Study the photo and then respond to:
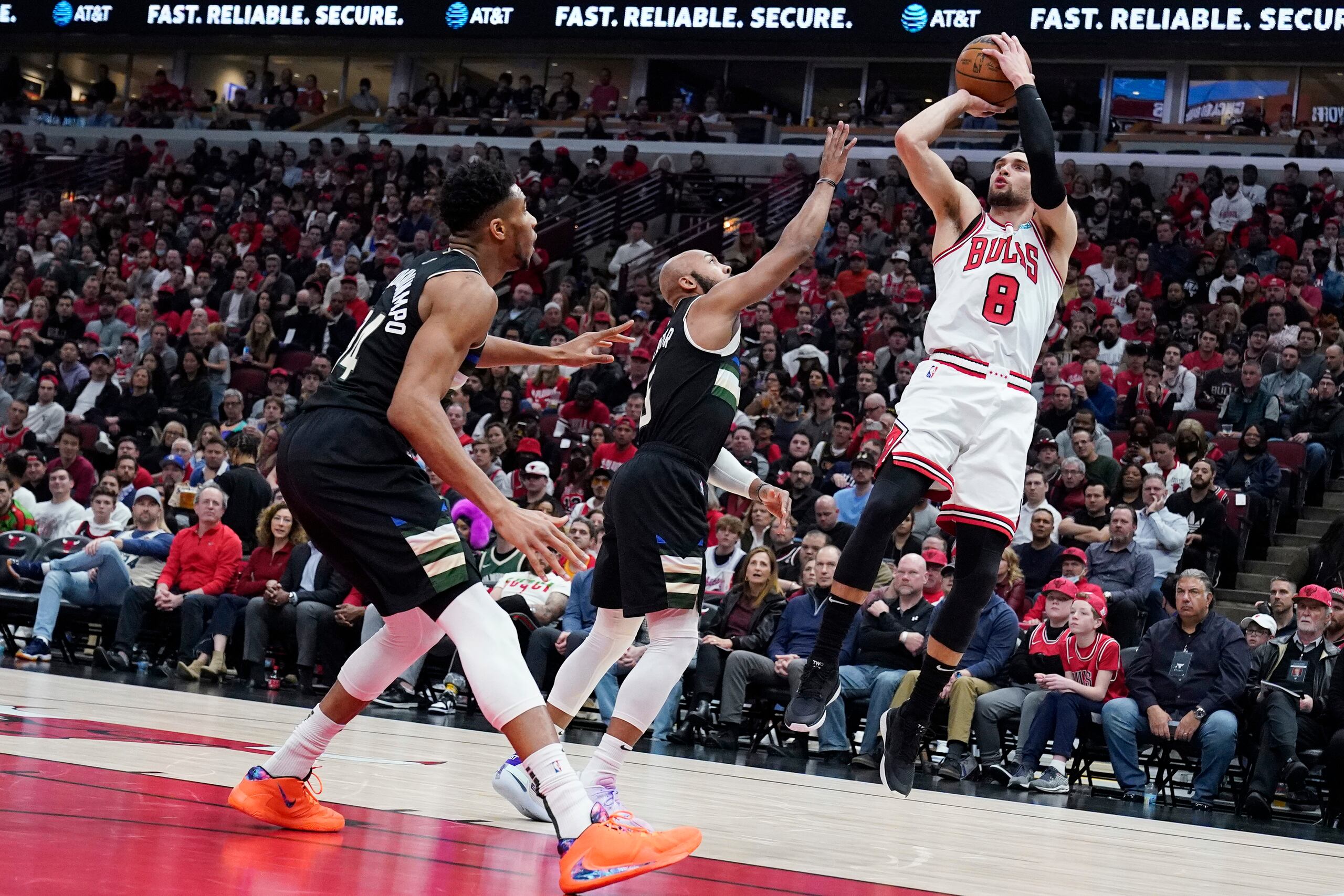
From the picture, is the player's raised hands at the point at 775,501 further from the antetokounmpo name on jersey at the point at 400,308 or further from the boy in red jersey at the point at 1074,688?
the boy in red jersey at the point at 1074,688

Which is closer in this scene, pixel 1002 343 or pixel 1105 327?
pixel 1002 343

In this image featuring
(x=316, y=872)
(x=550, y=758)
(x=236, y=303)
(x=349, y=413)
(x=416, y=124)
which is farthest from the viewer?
(x=416, y=124)

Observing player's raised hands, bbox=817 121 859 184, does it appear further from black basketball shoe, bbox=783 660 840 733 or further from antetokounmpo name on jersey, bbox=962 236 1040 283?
black basketball shoe, bbox=783 660 840 733

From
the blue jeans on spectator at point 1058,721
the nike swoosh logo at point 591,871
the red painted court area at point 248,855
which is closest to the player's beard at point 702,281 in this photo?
the red painted court area at point 248,855

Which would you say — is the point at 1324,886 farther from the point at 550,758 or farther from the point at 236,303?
the point at 236,303

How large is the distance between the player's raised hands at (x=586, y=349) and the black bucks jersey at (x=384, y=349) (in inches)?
39.8

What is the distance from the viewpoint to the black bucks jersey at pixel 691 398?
484cm

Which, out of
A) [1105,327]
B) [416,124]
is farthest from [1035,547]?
[416,124]

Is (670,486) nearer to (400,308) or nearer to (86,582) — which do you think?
(400,308)

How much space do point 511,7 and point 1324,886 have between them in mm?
19103

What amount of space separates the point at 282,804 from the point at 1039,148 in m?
2.99

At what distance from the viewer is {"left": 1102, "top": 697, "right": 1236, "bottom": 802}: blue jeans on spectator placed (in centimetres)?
785

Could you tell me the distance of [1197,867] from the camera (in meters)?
4.87

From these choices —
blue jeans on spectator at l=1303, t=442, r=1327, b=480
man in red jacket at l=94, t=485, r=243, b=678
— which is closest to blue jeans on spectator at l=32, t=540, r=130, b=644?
man in red jacket at l=94, t=485, r=243, b=678
